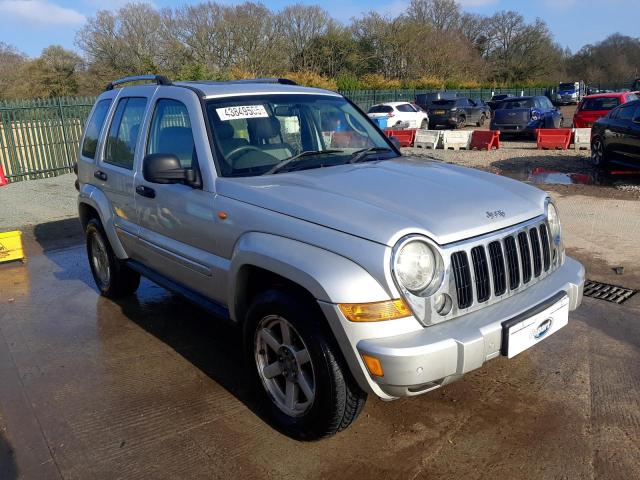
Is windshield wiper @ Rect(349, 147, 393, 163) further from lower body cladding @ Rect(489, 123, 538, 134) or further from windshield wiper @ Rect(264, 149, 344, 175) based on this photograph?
lower body cladding @ Rect(489, 123, 538, 134)

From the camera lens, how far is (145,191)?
4.19 meters

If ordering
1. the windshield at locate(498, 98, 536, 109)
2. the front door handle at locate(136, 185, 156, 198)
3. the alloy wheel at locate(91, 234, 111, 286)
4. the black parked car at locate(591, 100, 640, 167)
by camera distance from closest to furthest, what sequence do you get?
the front door handle at locate(136, 185, 156, 198) → the alloy wheel at locate(91, 234, 111, 286) → the black parked car at locate(591, 100, 640, 167) → the windshield at locate(498, 98, 536, 109)

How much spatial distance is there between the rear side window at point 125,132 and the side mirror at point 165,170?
107 centimetres

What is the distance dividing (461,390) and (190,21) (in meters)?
39.4

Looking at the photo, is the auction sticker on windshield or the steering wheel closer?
the steering wheel

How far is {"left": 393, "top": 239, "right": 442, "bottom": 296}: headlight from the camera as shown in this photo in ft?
8.68

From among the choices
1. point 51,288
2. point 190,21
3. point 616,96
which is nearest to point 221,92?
point 51,288

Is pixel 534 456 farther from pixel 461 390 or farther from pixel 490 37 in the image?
pixel 490 37

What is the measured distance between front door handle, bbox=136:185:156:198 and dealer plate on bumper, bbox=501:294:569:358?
2.64 metres

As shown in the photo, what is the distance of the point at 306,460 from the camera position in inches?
118

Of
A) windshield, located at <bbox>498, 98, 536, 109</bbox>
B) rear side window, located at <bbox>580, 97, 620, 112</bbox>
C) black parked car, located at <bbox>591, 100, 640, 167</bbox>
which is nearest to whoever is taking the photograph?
black parked car, located at <bbox>591, 100, 640, 167</bbox>

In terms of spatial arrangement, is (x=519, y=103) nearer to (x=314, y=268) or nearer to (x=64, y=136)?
(x=64, y=136)

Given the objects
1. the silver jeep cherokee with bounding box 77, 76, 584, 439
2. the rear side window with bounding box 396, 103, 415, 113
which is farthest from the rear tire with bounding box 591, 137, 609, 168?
the rear side window with bounding box 396, 103, 415, 113

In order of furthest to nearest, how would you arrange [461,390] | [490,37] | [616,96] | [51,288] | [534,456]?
[490,37] → [616,96] → [51,288] → [461,390] → [534,456]
